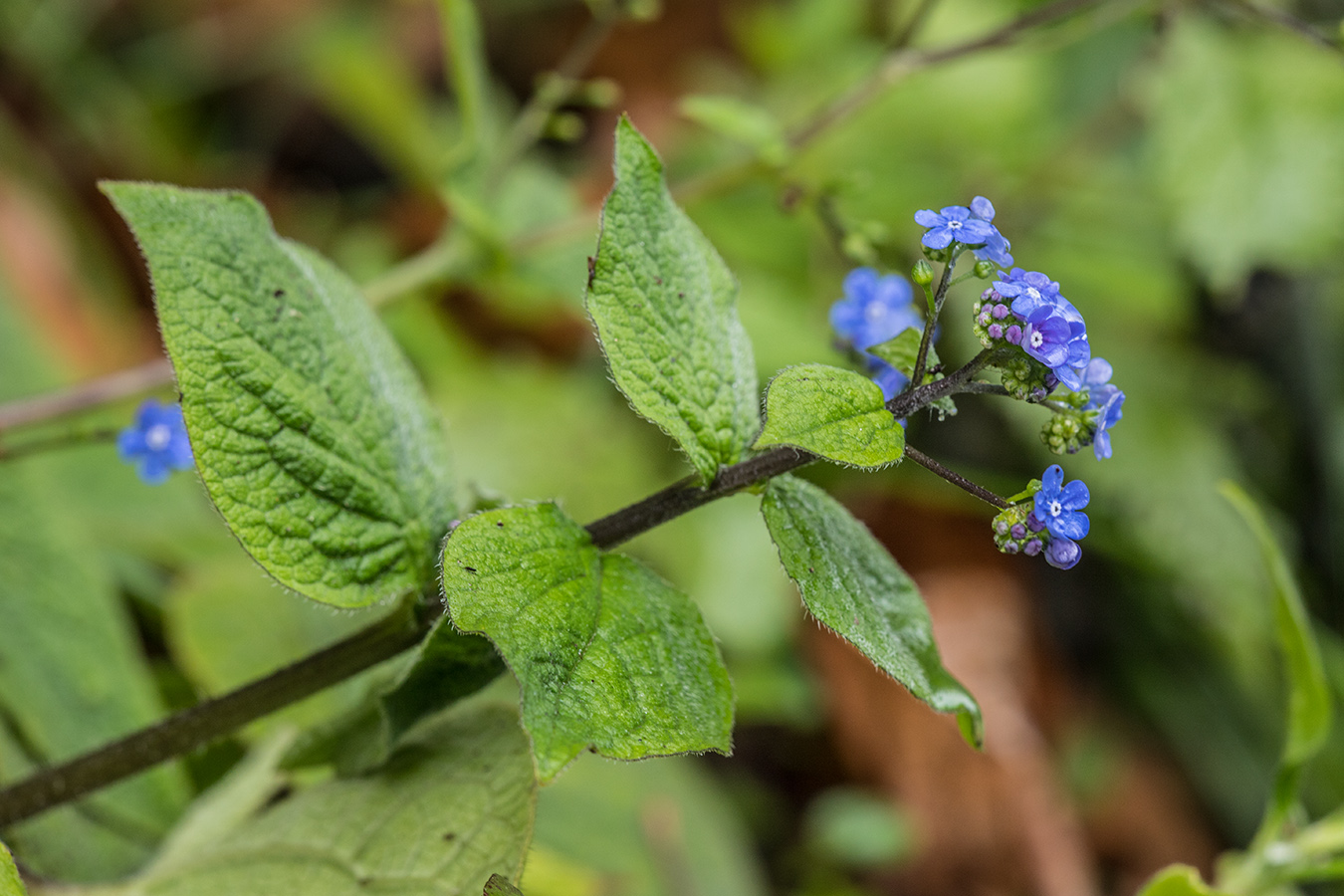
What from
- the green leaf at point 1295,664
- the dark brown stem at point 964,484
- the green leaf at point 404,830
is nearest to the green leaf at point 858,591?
the dark brown stem at point 964,484

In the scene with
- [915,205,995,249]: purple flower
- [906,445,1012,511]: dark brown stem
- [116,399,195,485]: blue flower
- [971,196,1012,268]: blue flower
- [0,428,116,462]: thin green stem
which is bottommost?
[906,445,1012,511]: dark brown stem

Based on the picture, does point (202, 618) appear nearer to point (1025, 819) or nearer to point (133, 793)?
point (133, 793)

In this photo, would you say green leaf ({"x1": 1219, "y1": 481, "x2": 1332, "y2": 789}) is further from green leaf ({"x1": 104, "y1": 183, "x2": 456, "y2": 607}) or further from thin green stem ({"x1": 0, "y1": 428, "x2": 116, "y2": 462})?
thin green stem ({"x1": 0, "y1": 428, "x2": 116, "y2": 462})

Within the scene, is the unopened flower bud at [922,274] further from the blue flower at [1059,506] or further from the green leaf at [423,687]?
the green leaf at [423,687]

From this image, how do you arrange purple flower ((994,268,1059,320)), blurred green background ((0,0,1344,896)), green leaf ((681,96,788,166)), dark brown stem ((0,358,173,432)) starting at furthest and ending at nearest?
blurred green background ((0,0,1344,896)), green leaf ((681,96,788,166)), dark brown stem ((0,358,173,432)), purple flower ((994,268,1059,320))

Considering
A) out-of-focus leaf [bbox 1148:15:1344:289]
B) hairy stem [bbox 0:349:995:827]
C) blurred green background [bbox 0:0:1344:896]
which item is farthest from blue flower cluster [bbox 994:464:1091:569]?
out-of-focus leaf [bbox 1148:15:1344:289]

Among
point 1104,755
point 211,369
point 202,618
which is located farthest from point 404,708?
point 1104,755

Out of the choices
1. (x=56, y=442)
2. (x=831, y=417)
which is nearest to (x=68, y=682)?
(x=56, y=442)
